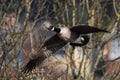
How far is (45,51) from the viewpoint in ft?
33.5

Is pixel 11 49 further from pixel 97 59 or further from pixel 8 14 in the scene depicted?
pixel 97 59

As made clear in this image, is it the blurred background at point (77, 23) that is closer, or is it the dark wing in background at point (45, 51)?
the dark wing in background at point (45, 51)

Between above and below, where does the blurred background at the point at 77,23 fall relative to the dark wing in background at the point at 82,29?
below

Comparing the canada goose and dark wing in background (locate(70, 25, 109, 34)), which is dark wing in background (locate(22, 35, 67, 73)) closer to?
the canada goose

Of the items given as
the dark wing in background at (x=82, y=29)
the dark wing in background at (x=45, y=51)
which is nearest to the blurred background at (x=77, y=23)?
the dark wing in background at (x=45, y=51)

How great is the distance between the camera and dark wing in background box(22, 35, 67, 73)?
10.0 m

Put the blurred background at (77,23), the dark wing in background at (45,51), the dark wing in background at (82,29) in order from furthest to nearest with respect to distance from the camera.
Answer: the blurred background at (77,23) < the dark wing in background at (45,51) < the dark wing in background at (82,29)

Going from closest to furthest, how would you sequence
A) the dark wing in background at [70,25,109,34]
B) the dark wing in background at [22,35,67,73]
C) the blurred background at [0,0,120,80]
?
the dark wing in background at [70,25,109,34] < the dark wing in background at [22,35,67,73] < the blurred background at [0,0,120,80]

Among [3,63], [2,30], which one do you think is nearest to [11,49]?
[3,63]

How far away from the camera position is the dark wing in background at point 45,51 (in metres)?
10.0

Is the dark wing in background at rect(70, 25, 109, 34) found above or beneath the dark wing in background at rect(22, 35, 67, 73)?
above

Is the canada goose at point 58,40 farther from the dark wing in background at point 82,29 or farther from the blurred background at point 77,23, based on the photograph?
the blurred background at point 77,23

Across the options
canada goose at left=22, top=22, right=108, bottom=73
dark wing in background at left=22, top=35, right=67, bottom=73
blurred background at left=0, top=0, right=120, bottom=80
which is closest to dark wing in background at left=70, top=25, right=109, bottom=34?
canada goose at left=22, top=22, right=108, bottom=73

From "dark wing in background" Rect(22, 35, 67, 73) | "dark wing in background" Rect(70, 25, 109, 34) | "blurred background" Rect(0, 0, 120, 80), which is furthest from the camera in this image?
"blurred background" Rect(0, 0, 120, 80)
